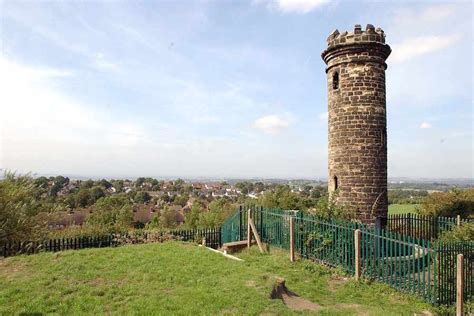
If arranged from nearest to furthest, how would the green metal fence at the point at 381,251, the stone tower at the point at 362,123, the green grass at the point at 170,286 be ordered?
the green grass at the point at 170,286, the green metal fence at the point at 381,251, the stone tower at the point at 362,123

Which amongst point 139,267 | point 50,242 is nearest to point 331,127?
point 139,267

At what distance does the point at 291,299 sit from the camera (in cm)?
779

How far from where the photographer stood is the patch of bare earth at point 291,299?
7402mm

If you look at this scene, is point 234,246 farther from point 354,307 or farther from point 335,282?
point 354,307

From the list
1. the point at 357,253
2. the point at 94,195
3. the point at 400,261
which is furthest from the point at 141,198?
the point at 400,261

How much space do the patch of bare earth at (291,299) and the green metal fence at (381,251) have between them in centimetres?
279

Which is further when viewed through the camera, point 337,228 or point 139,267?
point 337,228

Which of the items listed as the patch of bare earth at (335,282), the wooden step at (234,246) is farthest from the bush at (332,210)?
the wooden step at (234,246)

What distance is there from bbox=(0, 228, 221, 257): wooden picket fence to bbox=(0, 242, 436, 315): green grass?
8.59ft

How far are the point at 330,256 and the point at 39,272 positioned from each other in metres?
8.61

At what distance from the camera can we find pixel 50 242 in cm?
1377

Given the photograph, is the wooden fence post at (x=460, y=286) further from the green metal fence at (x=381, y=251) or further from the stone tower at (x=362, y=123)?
the stone tower at (x=362, y=123)

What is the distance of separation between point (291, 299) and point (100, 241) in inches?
401

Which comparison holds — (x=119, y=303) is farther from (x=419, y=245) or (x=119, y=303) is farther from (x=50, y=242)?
(x=50, y=242)
